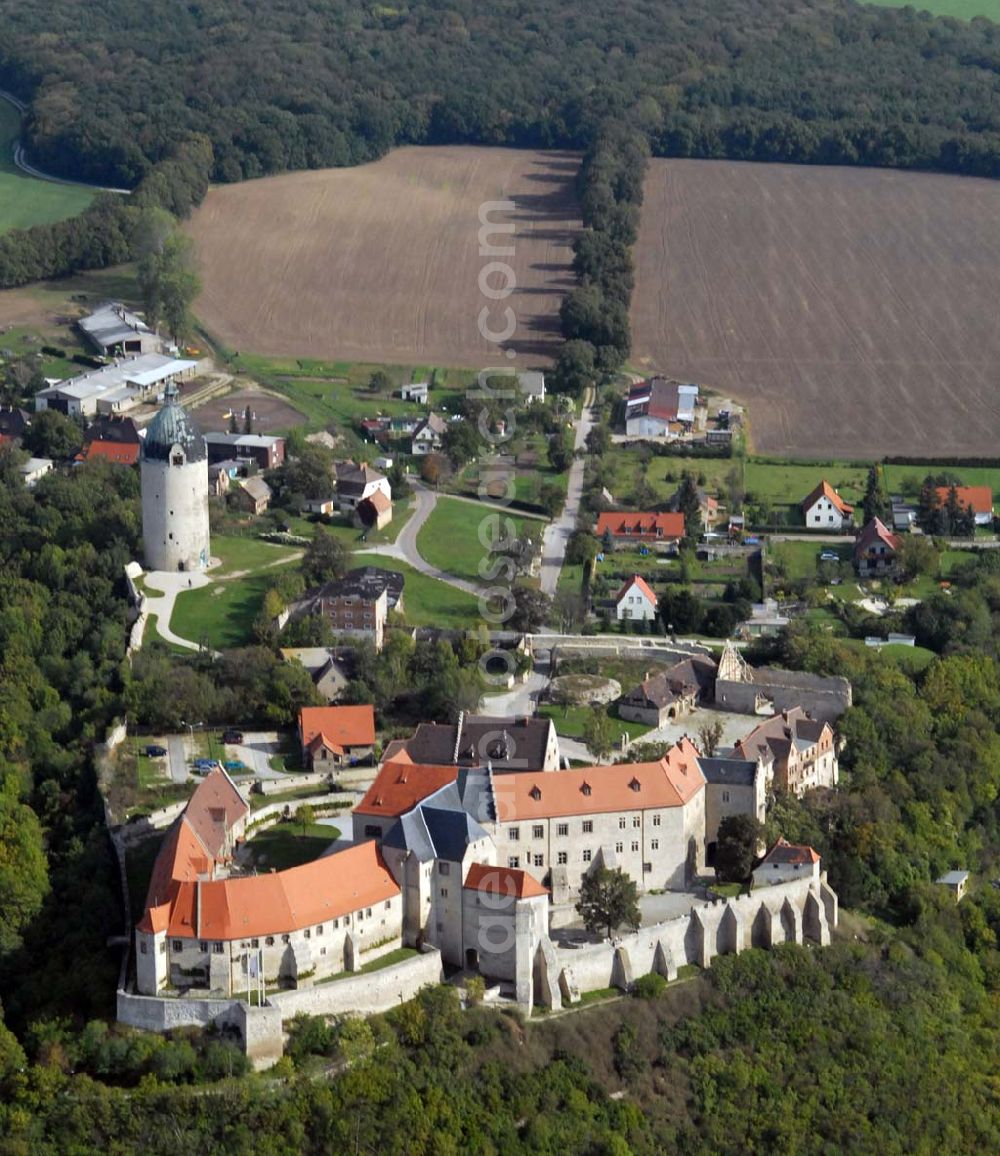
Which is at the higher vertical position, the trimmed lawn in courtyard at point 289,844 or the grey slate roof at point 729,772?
the grey slate roof at point 729,772

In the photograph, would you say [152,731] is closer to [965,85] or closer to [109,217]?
[109,217]

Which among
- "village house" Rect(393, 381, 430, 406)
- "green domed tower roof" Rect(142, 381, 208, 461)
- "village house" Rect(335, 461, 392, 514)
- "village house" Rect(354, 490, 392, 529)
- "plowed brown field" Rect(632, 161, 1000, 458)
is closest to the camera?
"green domed tower roof" Rect(142, 381, 208, 461)

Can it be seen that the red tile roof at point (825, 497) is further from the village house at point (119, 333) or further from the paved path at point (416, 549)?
the village house at point (119, 333)

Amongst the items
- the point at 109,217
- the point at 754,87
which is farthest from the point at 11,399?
the point at 754,87

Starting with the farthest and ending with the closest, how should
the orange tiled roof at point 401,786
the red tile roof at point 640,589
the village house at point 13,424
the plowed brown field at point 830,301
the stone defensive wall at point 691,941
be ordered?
the plowed brown field at point 830,301 → the village house at point 13,424 → the red tile roof at point 640,589 → the orange tiled roof at point 401,786 → the stone defensive wall at point 691,941

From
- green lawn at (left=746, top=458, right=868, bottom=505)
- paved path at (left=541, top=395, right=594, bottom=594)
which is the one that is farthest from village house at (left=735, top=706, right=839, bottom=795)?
green lawn at (left=746, top=458, right=868, bottom=505)

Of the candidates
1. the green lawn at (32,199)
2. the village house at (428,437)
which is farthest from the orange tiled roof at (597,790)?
the green lawn at (32,199)

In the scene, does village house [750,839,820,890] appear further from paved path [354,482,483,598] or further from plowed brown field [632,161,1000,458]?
plowed brown field [632,161,1000,458]
